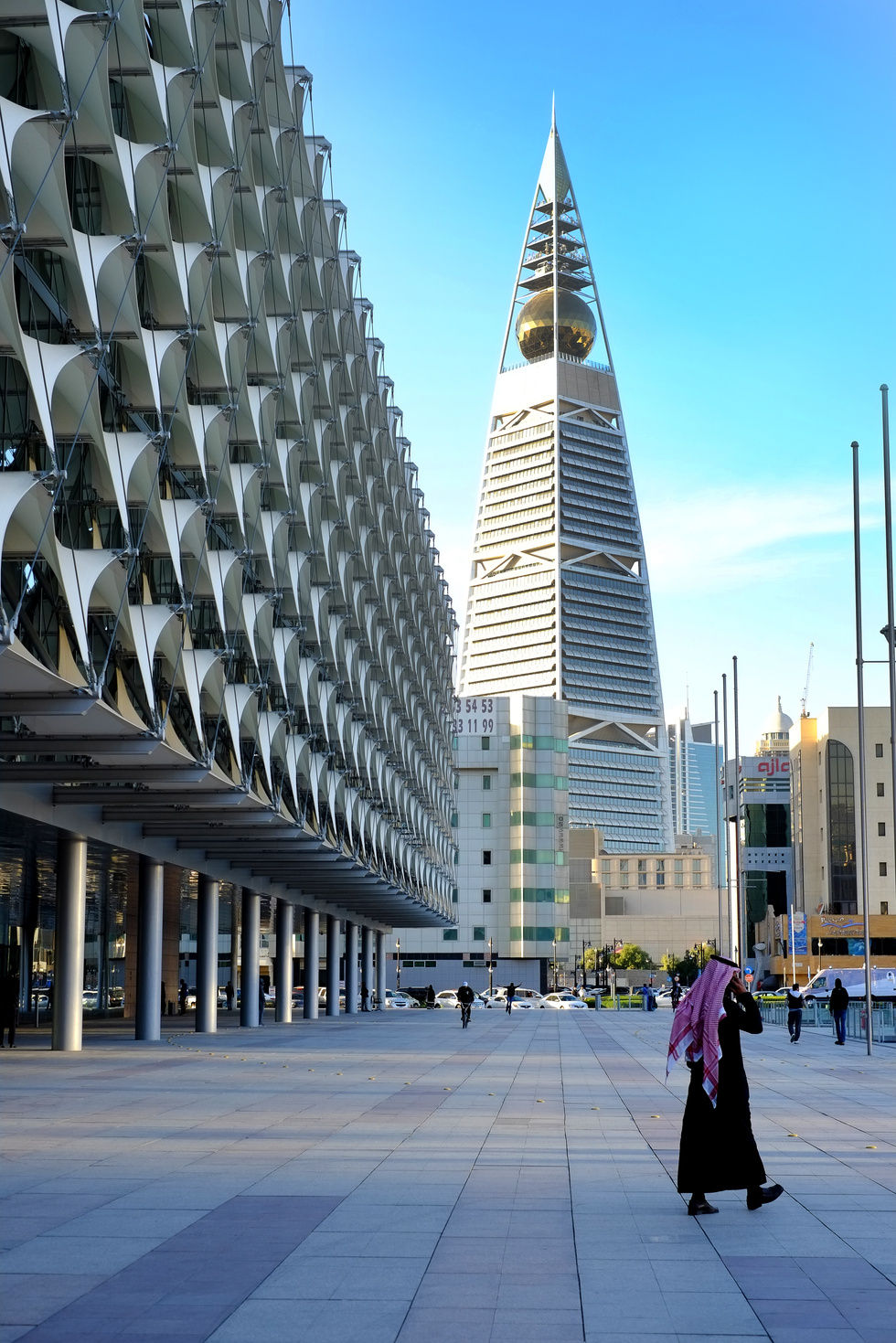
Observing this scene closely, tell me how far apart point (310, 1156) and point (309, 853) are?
31.4 meters

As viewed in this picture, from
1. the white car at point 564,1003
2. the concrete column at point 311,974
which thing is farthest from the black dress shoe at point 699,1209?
the white car at point 564,1003

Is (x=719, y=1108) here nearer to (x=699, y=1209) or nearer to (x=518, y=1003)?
(x=699, y=1209)

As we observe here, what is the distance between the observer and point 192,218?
27.9 meters

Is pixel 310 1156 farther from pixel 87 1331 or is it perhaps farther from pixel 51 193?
pixel 51 193

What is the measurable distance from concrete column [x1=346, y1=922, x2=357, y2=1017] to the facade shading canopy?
2275 cm

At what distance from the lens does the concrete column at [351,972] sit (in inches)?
2825

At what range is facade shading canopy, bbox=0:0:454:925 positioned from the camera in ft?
69.2

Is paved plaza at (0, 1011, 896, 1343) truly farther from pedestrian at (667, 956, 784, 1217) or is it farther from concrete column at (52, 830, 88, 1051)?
concrete column at (52, 830, 88, 1051)

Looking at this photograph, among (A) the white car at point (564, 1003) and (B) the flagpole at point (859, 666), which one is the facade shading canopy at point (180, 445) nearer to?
(B) the flagpole at point (859, 666)

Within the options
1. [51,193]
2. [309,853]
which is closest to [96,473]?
[51,193]

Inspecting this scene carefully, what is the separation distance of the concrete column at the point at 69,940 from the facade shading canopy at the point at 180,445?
90cm

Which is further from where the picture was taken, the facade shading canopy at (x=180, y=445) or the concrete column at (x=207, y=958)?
the concrete column at (x=207, y=958)

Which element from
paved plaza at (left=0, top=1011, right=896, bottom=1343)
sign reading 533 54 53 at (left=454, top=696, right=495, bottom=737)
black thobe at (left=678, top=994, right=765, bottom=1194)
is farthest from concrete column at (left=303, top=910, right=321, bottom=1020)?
sign reading 533 54 53 at (left=454, top=696, right=495, bottom=737)

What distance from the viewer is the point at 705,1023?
1095 cm
